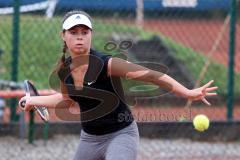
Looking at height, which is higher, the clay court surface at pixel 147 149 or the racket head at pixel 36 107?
the racket head at pixel 36 107

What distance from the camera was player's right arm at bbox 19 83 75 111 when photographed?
5.24m

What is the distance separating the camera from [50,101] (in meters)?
5.34

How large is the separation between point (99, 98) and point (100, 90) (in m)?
0.11

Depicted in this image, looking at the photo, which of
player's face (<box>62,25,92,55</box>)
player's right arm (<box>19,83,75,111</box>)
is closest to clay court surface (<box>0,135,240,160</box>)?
player's right arm (<box>19,83,75,111</box>)

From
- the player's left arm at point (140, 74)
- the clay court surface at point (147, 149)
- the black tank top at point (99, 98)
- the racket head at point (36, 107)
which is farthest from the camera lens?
the clay court surface at point (147, 149)

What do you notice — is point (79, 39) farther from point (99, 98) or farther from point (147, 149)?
point (147, 149)

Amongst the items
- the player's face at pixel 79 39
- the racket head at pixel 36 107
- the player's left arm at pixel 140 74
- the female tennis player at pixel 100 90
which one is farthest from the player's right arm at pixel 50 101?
the player's left arm at pixel 140 74

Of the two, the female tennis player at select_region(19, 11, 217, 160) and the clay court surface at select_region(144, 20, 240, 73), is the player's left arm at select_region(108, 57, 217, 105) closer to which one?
the female tennis player at select_region(19, 11, 217, 160)

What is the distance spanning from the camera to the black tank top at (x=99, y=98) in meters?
5.04

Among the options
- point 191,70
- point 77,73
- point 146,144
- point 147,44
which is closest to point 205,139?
point 146,144

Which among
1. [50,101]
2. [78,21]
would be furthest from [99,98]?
[78,21]

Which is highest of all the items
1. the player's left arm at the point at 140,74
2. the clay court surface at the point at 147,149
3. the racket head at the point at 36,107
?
the player's left arm at the point at 140,74

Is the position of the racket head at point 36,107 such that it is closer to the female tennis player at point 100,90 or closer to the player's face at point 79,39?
the female tennis player at point 100,90

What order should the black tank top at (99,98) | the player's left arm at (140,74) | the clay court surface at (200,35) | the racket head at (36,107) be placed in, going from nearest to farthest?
the player's left arm at (140,74)
the black tank top at (99,98)
the racket head at (36,107)
the clay court surface at (200,35)
